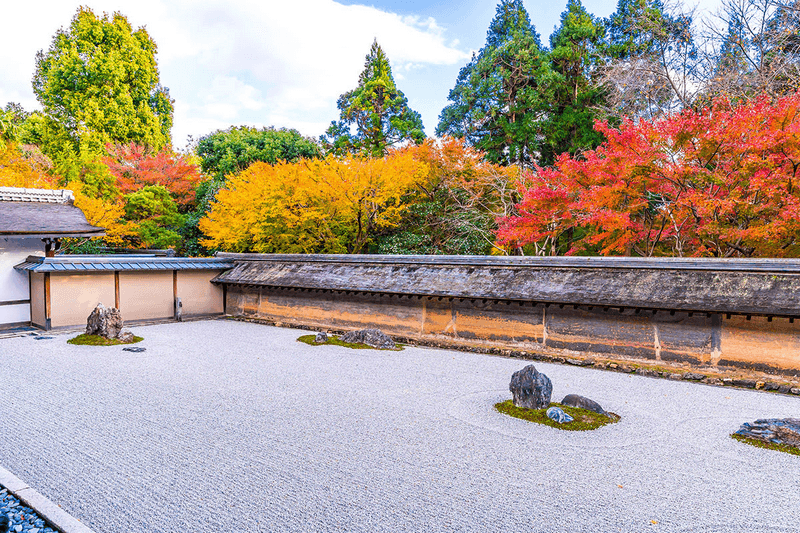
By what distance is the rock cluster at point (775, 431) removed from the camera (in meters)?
5.23

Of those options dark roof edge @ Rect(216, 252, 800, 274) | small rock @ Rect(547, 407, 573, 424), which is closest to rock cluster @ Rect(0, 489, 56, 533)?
small rock @ Rect(547, 407, 573, 424)

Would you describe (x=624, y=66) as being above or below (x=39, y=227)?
above

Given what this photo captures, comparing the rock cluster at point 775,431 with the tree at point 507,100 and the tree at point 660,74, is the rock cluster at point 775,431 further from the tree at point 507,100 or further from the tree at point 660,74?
the tree at point 507,100

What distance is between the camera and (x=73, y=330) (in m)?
12.3

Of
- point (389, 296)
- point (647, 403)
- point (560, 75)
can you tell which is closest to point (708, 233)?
point (647, 403)

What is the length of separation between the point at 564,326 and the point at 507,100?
18.5 metres

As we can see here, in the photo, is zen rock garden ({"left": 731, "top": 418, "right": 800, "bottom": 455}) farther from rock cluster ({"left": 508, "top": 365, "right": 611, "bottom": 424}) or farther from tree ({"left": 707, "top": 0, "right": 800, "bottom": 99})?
tree ({"left": 707, "top": 0, "right": 800, "bottom": 99})

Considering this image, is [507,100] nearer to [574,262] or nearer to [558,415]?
[574,262]

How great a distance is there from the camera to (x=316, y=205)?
16.6 metres

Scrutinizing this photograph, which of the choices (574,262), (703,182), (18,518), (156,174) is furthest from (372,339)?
(156,174)

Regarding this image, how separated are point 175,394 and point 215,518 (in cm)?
392

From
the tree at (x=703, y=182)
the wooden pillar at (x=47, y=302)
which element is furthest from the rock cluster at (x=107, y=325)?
the tree at (x=703, y=182)

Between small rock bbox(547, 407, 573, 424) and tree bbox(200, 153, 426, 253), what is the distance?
36.3 ft

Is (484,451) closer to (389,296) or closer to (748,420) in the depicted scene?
(748,420)
